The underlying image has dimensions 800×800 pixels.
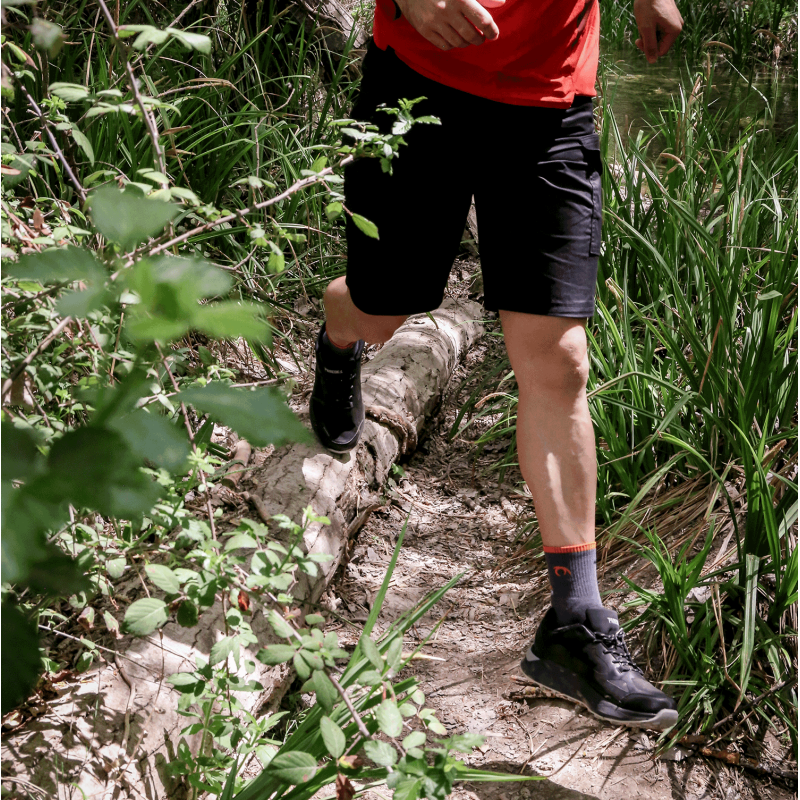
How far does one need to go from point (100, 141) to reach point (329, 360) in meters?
0.99

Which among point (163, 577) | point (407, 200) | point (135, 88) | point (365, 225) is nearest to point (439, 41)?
point (407, 200)

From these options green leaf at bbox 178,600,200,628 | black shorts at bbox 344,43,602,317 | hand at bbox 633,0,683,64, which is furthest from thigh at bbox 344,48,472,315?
green leaf at bbox 178,600,200,628

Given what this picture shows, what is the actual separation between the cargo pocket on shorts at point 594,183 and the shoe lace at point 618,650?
0.73 metres

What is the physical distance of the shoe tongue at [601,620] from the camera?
140 cm

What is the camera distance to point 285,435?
381 millimetres

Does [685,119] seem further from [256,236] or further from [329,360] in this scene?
[256,236]

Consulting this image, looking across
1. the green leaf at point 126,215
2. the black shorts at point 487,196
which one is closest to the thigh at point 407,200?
the black shorts at point 487,196

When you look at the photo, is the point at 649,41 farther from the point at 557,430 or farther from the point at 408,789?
the point at 408,789

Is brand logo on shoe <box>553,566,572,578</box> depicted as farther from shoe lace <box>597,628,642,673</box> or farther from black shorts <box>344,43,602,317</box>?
black shorts <box>344,43,602,317</box>

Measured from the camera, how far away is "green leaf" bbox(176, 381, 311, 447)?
1.22 ft

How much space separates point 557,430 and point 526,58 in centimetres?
71

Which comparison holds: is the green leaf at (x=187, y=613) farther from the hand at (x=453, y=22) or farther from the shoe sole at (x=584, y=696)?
the hand at (x=453, y=22)

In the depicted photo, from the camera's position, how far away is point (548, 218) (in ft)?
4.64

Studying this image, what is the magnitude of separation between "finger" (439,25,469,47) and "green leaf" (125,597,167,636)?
98cm
